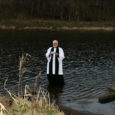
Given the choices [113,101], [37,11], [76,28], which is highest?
[37,11]

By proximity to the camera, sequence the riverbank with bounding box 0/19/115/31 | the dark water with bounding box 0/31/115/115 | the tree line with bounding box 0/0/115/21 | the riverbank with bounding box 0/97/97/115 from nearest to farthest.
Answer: the riverbank with bounding box 0/97/97/115
the dark water with bounding box 0/31/115/115
the riverbank with bounding box 0/19/115/31
the tree line with bounding box 0/0/115/21

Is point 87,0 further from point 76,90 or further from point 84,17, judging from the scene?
point 76,90

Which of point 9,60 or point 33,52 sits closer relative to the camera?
point 9,60

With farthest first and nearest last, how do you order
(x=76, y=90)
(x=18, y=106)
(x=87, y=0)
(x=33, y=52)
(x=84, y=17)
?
(x=87, y=0), (x=84, y=17), (x=33, y=52), (x=76, y=90), (x=18, y=106)

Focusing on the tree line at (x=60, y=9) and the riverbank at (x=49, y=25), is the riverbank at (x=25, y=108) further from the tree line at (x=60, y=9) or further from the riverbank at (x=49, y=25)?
the tree line at (x=60, y=9)

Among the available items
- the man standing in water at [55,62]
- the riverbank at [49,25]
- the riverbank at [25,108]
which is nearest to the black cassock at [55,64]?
the man standing in water at [55,62]

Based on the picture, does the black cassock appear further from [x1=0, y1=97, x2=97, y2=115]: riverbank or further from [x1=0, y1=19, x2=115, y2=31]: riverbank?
[x1=0, y1=19, x2=115, y2=31]: riverbank

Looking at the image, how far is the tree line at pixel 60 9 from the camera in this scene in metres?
65.6

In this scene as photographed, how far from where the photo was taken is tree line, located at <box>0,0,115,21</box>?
215 feet

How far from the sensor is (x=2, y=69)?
20.5 m

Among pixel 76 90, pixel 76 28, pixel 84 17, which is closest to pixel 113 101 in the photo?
pixel 76 90

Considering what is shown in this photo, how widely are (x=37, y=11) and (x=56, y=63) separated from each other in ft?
180

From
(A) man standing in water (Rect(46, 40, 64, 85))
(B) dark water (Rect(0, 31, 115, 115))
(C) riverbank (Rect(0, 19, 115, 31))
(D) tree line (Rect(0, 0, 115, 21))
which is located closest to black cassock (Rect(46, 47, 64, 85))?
(A) man standing in water (Rect(46, 40, 64, 85))

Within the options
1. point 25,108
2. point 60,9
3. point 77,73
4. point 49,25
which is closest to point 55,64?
point 77,73
